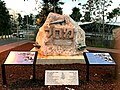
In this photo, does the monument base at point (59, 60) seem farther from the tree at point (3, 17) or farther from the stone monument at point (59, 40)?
the tree at point (3, 17)

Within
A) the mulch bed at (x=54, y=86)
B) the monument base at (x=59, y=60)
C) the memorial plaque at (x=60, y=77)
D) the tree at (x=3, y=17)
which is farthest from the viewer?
the tree at (x=3, y=17)

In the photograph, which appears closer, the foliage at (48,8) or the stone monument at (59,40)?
the stone monument at (59,40)

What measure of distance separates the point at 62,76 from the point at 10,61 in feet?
5.23

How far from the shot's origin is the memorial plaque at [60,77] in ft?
24.4

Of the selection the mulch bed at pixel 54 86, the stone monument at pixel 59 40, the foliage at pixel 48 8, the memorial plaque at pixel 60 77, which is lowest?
the mulch bed at pixel 54 86

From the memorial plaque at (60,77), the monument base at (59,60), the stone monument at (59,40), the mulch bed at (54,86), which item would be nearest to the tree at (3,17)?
the stone monument at (59,40)

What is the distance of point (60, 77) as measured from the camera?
24.6 ft

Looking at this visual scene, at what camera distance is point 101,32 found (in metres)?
34.2

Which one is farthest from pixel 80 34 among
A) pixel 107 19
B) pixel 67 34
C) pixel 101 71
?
pixel 107 19

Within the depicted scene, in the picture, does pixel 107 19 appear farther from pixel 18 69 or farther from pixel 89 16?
pixel 18 69

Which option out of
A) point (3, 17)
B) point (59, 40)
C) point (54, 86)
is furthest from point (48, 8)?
point (54, 86)

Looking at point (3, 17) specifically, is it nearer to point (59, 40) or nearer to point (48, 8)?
point (48, 8)

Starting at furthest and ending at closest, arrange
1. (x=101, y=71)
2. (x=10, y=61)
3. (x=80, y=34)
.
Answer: (x=80, y=34), (x=101, y=71), (x=10, y=61)

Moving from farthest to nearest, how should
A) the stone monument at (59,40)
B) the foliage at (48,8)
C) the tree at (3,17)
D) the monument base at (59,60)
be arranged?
the tree at (3,17) → the foliage at (48,8) → the stone monument at (59,40) → the monument base at (59,60)
